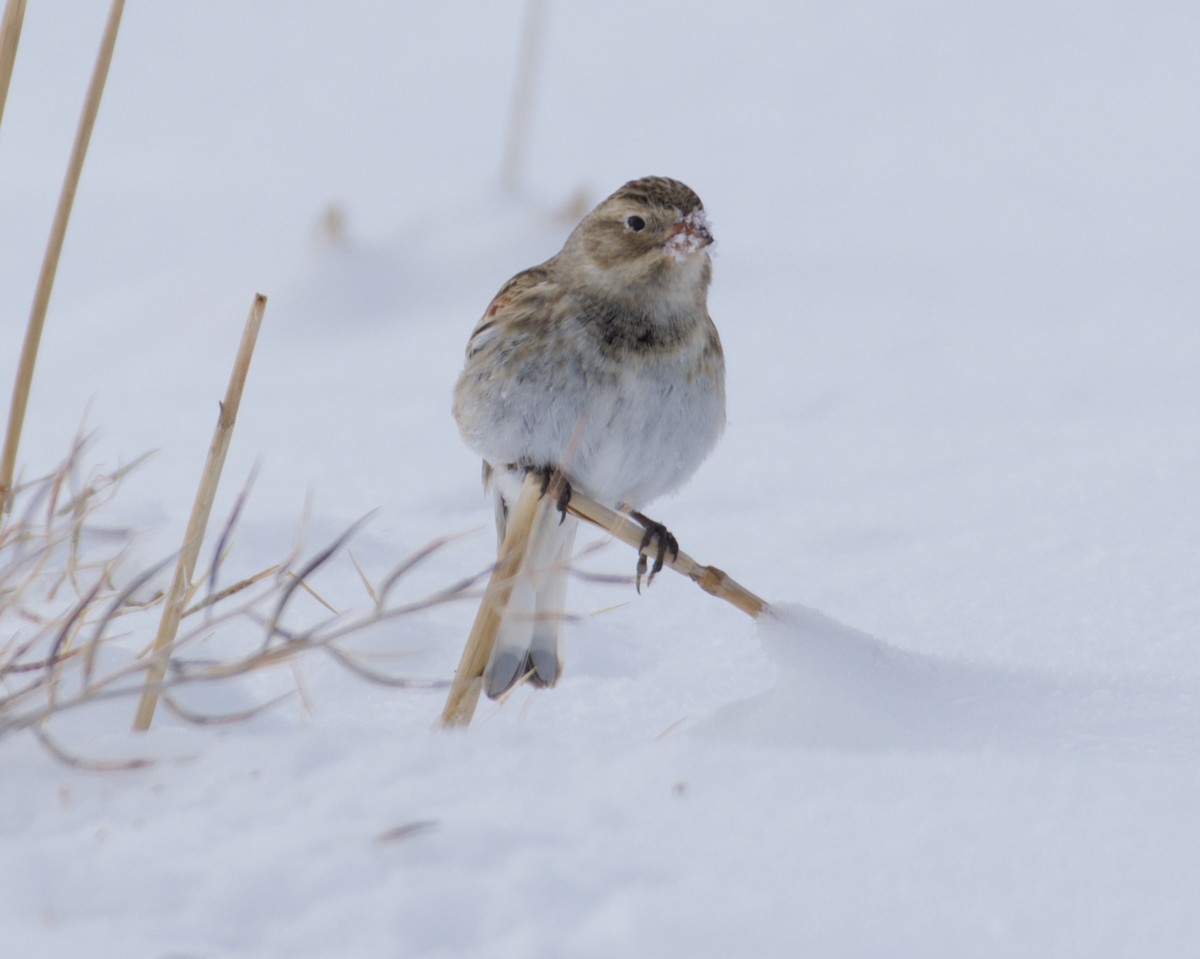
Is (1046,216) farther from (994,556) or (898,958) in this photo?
(898,958)

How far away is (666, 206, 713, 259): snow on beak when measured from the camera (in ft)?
7.92

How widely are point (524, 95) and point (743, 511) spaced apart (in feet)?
6.45

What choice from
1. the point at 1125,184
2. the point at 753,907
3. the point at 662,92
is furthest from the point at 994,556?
the point at 662,92

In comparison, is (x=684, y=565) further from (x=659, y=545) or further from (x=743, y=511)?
(x=743, y=511)

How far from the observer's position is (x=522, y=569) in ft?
6.63

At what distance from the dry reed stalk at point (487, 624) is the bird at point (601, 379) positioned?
0.38 feet

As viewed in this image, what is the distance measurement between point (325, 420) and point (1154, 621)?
2224 mm

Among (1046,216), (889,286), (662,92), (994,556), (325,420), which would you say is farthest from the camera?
(662,92)

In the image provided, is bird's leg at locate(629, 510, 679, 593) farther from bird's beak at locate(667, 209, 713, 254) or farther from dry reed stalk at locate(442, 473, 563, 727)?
bird's beak at locate(667, 209, 713, 254)

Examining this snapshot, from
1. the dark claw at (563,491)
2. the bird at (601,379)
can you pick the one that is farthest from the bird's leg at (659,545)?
the dark claw at (563,491)

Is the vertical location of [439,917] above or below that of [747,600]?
below

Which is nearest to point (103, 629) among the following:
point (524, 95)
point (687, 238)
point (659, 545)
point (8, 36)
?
point (659, 545)

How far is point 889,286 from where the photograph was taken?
14.7 feet

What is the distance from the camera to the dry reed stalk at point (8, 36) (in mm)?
2186
